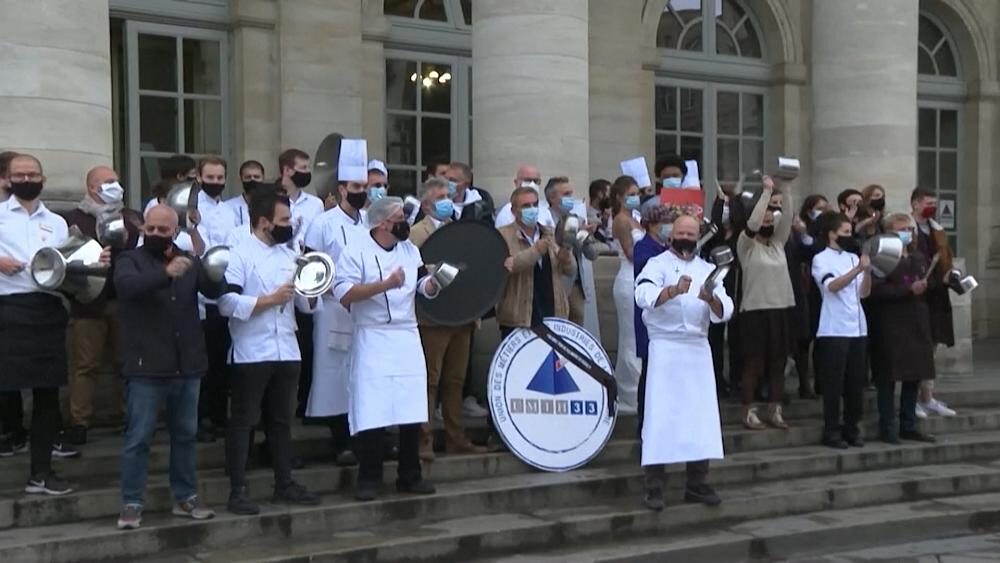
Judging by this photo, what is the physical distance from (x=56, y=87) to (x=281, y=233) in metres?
2.17

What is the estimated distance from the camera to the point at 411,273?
6.93 m

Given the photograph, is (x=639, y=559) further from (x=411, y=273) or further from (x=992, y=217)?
(x=992, y=217)

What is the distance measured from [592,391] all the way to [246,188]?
271 cm

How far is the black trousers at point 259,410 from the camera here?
21.1 feet

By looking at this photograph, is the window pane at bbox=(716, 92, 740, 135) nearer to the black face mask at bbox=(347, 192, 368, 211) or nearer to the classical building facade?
the classical building facade

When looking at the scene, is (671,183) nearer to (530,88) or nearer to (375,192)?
(530,88)

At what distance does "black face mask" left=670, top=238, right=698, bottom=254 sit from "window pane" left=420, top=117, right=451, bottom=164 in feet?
19.0

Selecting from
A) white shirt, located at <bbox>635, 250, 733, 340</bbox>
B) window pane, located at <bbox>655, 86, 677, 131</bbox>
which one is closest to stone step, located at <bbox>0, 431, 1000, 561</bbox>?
white shirt, located at <bbox>635, 250, 733, 340</bbox>

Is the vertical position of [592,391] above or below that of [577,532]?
above

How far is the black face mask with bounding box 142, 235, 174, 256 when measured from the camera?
6.07m

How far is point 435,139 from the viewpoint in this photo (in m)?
12.6

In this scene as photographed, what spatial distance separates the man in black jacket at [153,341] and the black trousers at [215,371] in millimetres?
869

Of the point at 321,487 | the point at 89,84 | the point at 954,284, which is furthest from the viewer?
the point at 954,284

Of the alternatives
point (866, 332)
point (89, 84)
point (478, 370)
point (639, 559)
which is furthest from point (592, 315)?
point (89, 84)
